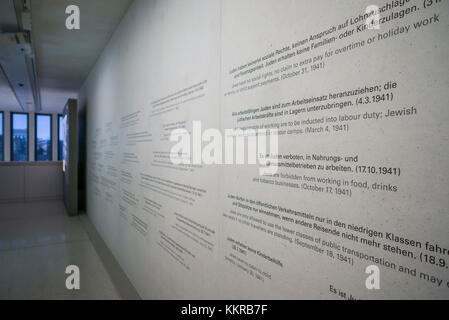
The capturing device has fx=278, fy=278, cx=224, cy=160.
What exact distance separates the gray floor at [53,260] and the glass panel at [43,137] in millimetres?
7929

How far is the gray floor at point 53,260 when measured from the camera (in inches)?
113

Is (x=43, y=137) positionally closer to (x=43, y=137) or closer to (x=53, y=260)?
(x=43, y=137)

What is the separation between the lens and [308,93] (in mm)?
985

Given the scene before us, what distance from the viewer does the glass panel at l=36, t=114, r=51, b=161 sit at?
42.7 feet

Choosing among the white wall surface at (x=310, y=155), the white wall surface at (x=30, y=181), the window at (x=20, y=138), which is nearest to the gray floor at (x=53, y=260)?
the white wall surface at (x=310, y=155)

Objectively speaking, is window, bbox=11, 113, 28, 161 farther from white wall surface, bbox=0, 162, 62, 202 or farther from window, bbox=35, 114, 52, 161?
white wall surface, bbox=0, 162, 62, 202

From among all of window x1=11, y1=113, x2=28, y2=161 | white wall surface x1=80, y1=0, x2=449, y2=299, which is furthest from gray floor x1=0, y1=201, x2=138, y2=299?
window x1=11, y1=113, x2=28, y2=161

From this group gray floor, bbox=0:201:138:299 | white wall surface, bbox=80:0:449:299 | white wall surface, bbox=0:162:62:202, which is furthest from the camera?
white wall surface, bbox=0:162:62:202

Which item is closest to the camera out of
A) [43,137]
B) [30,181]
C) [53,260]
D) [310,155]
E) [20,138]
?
[310,155]

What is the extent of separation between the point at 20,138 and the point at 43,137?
2.89 feet

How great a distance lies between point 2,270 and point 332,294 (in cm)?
403

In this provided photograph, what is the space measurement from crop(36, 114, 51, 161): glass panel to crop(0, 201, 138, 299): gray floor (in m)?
7.93

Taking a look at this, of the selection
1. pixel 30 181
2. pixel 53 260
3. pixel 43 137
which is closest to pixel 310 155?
pixel 53 260

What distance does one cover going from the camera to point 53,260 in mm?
3752
